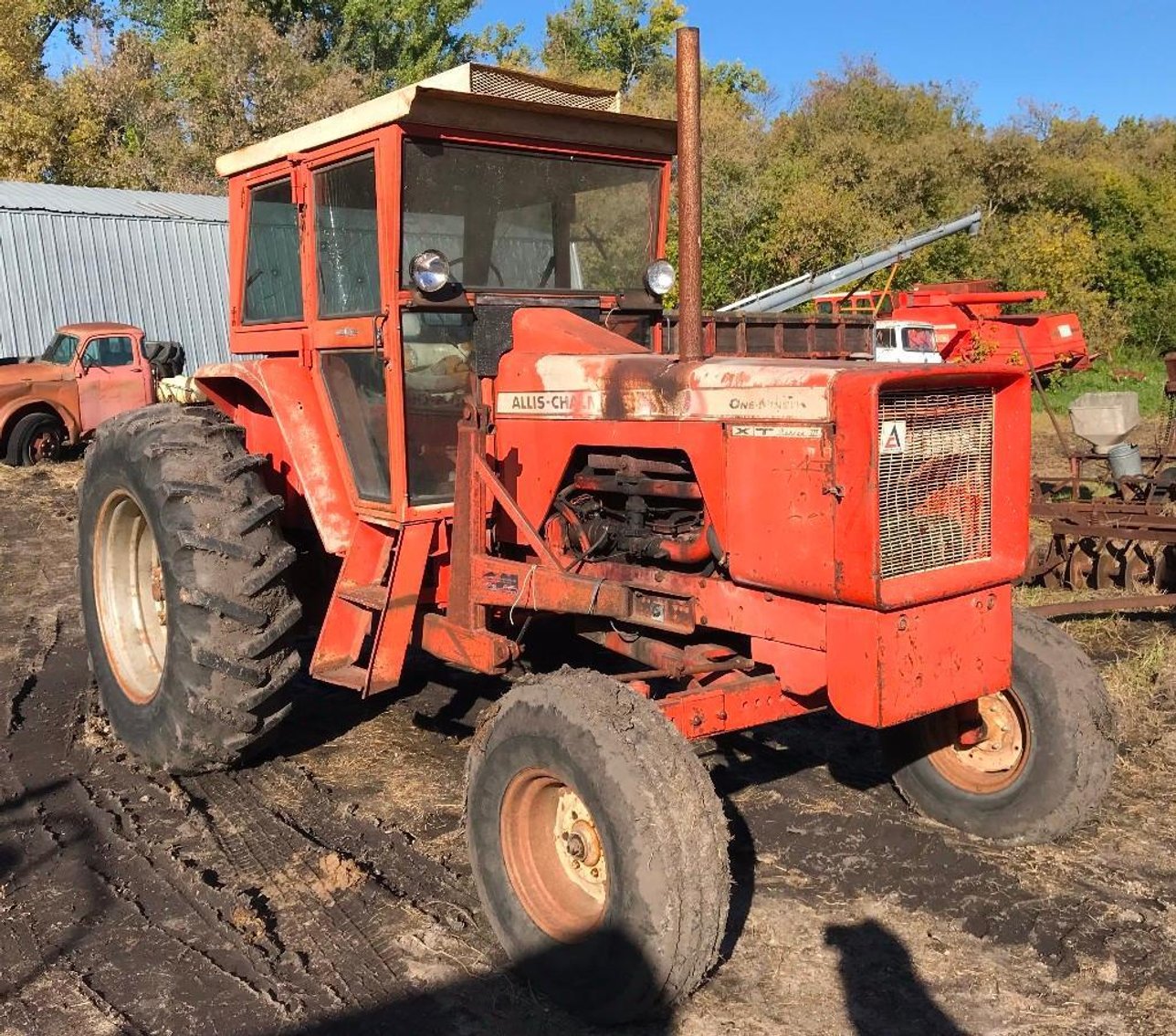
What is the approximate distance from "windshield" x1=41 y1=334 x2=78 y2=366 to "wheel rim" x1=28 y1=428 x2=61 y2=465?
0.96m

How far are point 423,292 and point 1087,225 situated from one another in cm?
2687

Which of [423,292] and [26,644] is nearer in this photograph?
[423,292]

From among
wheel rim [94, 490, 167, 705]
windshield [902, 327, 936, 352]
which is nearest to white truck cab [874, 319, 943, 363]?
windshield [902, 327, 936, 352]

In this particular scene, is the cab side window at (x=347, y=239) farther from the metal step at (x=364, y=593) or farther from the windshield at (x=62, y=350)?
the windshield at (x=62, y=350)

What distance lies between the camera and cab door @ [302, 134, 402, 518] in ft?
13.4

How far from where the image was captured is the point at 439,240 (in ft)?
13.5

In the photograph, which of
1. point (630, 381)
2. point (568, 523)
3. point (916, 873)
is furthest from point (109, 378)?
point (916, 873)

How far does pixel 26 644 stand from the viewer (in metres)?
6.64

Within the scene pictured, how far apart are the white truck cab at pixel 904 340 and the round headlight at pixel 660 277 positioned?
12.1m

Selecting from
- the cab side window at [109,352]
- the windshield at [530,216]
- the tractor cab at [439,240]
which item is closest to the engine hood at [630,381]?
the tractor cab at [439,240]

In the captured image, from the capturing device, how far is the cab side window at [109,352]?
13.9 m

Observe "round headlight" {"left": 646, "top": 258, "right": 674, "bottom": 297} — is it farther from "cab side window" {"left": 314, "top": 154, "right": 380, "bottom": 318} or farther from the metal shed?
the metal shed

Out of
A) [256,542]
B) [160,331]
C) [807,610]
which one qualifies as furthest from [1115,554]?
[160,331]

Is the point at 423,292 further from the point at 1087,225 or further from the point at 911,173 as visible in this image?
the point at 1087,225
